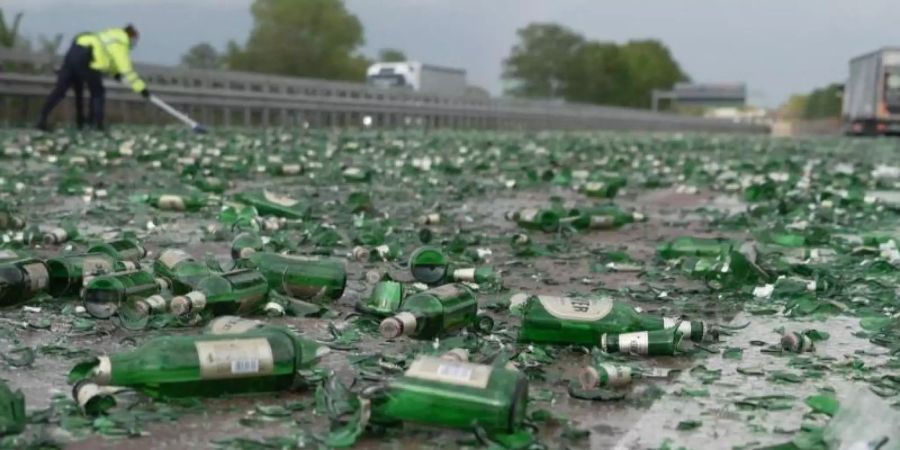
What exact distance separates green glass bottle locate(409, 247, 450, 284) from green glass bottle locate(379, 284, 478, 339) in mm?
1049

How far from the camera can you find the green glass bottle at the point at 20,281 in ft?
14.8

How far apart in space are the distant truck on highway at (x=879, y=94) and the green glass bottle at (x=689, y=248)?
46081mm

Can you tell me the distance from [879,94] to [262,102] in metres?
28.1

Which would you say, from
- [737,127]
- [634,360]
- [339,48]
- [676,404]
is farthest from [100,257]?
[339,48]

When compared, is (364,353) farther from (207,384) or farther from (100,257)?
(100,257)

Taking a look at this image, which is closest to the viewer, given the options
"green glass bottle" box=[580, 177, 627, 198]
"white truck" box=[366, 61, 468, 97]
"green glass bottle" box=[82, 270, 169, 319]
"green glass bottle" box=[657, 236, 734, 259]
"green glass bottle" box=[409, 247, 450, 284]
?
"green glass bottle" box=[82, 270, 169, 319]

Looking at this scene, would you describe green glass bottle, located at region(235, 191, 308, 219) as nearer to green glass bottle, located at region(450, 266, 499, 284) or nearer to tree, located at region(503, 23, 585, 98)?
green glass bottle, located at region(450, 266, 499, 284)

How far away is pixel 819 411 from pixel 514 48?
497 ft

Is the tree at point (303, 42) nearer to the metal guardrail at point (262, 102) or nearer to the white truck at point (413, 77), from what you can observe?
the white truck at point (413, 77)

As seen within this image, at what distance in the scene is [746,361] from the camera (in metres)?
3.98

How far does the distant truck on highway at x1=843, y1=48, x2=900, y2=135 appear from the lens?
1959 inches

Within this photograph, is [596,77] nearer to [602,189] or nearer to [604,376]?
[602,189]

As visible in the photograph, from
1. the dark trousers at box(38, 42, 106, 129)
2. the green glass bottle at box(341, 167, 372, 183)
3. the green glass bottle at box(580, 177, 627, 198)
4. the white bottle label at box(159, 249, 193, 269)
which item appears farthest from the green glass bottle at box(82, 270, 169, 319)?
the dark trousers at box(38, 42, 106, 129)

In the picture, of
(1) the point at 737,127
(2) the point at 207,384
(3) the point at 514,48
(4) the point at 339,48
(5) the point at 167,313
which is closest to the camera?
(2) the point at 207,384
